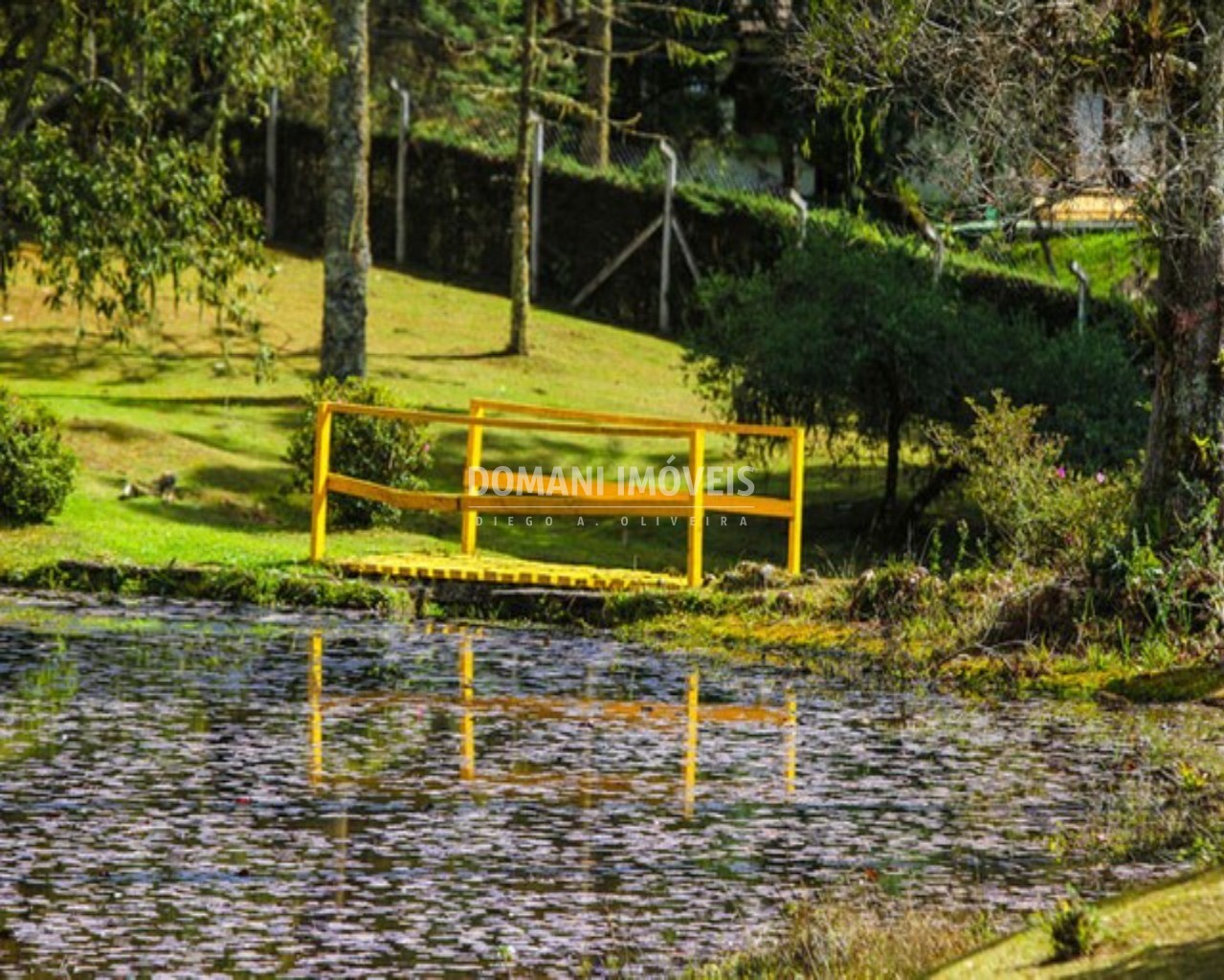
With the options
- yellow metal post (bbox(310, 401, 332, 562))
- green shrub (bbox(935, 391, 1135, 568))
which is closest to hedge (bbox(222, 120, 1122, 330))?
yellow metal post (bbox(310, 401, 332, 562))

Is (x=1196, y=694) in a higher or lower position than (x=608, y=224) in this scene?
lower

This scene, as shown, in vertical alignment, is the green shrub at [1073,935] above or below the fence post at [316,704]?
above

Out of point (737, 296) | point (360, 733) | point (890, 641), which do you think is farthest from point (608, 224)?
point (360, 733)

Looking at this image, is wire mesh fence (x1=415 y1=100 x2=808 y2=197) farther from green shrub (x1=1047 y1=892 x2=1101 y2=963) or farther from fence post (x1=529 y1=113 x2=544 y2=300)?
green shrub (x1=1047 y1=892 x2=1101 y2=963)

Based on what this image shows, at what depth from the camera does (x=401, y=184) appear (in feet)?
161

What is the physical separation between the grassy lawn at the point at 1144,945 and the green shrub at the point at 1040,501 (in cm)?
1130

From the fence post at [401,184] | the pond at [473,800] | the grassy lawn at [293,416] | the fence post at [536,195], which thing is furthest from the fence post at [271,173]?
the pond at [473,800]

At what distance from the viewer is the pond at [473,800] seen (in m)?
11.0

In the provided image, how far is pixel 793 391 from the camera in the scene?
30.2 metres

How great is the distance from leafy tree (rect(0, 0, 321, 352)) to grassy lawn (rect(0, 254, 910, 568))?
7.53 feet

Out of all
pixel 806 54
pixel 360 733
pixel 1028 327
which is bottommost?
pixel 360 733

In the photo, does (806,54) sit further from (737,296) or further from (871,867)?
(737,296)

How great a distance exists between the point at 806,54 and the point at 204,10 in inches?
361

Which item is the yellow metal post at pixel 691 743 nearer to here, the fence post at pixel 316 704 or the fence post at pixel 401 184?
the fence post at pixel 316 704
